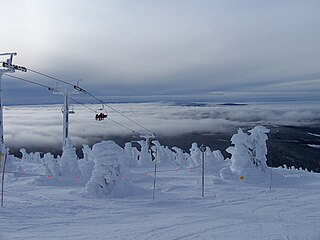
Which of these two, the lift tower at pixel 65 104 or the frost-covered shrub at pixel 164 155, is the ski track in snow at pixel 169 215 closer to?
the lift tower at pixel 65 104

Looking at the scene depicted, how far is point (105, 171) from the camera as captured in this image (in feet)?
63.4

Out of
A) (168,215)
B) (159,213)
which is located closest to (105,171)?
(159,213)

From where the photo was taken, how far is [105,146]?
1905 centimetres

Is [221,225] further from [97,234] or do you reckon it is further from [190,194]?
[190,194]

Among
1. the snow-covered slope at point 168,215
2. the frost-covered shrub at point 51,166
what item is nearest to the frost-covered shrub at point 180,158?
the frost-covered shrub at point 51,166

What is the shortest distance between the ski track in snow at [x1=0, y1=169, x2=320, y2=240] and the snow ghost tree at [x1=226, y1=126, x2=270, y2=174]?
8025 millimetres

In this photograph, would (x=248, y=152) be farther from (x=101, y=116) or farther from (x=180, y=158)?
(x=180, y=158)

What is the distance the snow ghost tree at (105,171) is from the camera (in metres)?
18.8

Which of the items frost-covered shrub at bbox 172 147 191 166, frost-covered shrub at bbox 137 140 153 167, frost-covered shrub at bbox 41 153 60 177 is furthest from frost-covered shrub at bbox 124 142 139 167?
frost-covered shrub at bbox 41 153 60 177

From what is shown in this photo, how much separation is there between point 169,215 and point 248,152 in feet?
57.3

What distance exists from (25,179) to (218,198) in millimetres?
16163

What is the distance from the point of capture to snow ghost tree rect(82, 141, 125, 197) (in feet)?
61.5

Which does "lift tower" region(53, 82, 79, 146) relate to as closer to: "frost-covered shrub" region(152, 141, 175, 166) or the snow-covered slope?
the snow-covered slope

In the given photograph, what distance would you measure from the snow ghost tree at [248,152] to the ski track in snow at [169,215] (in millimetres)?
8025
